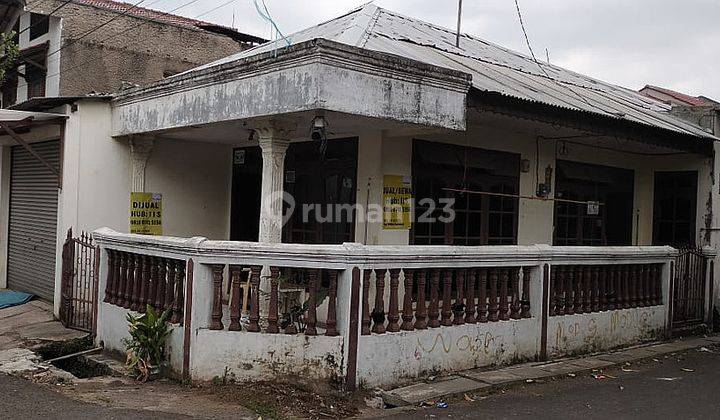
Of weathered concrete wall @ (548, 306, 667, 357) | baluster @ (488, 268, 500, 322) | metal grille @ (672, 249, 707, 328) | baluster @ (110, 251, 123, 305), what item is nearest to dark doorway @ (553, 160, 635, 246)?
metal grille @ (672, 249, 707, 328)

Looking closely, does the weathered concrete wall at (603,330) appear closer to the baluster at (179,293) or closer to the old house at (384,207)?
the old house at (384,207)

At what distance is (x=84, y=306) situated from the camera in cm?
985

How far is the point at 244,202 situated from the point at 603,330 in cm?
611

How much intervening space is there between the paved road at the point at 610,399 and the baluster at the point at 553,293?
85 cm

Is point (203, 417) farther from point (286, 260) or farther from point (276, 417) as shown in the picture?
point (286, 260)

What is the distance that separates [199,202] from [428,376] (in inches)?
236

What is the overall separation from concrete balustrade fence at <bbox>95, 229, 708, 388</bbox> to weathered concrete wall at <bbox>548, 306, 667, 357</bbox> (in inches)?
0.8

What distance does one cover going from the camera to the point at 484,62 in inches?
438

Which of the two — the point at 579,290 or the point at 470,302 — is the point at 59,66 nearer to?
the point at 470,302

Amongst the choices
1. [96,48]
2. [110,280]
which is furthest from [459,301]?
[96,48]

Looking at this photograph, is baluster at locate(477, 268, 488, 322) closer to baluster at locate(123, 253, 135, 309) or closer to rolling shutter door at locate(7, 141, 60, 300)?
baluster at locate(123, 253, 135, 309)

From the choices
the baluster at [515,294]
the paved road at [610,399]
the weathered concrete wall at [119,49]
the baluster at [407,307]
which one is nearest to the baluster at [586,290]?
the paved road at [610,399]

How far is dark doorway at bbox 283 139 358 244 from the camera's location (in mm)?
9481

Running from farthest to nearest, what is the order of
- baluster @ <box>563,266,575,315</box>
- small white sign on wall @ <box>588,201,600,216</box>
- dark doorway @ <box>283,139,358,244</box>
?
small white sign on wall @ <box>588,201,600,216</box>
dark doorway @ <box>283,139,358,244</box>
baluster @ <box>563,266,575,315</box>
